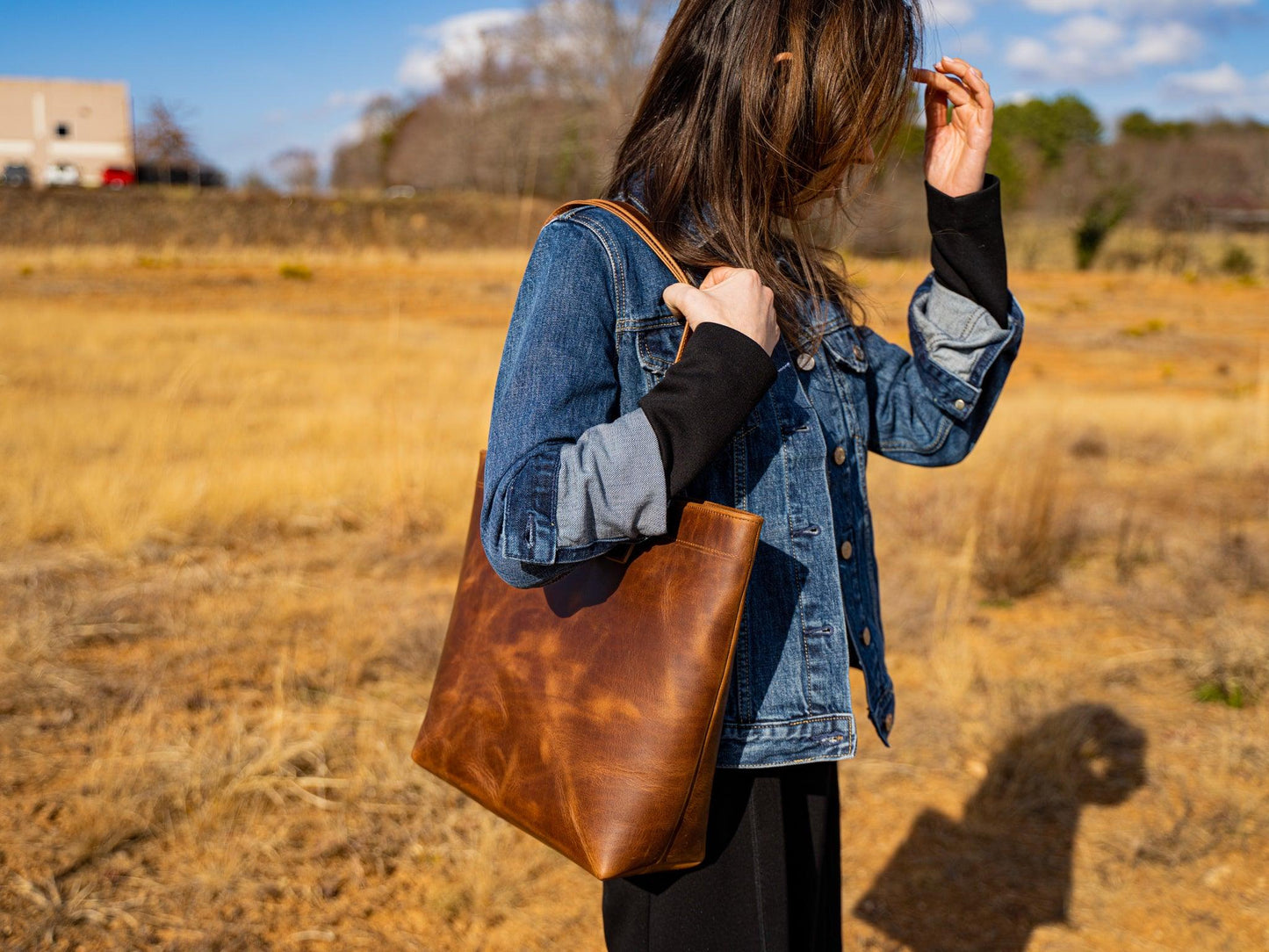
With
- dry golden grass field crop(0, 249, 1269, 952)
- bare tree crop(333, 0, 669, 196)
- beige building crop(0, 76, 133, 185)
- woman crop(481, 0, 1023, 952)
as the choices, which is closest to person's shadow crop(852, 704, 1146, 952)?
dry golden grass field crop(0, 249, 1269, 952)

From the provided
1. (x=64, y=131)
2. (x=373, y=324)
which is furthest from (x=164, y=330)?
(x=64, y=131)

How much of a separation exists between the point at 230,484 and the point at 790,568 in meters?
4.65

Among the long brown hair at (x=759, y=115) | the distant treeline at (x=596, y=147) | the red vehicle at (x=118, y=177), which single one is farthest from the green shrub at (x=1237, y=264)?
the red vehicle at (x=118, y=177)

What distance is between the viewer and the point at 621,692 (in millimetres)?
1049

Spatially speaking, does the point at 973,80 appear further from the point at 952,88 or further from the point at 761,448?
the point at 761,448

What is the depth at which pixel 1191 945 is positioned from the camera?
235cm

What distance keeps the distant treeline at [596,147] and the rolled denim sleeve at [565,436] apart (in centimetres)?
1632

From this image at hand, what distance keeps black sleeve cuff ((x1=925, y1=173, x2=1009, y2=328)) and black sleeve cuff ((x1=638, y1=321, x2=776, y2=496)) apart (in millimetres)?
549

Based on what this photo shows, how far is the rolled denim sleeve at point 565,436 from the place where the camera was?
972 mm

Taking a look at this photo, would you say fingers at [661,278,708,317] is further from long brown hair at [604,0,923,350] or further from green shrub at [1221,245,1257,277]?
green shrub at [1221,245,1257,277]

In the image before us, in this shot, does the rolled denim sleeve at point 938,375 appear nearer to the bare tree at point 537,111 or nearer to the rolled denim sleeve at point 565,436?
the rolled denim sleeve at point 565,436

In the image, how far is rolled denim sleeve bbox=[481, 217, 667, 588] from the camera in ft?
3.19

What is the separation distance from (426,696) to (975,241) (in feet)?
8.24

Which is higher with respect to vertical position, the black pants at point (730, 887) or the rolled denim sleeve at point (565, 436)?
the rolled denim sleeve at point (565, 436)
